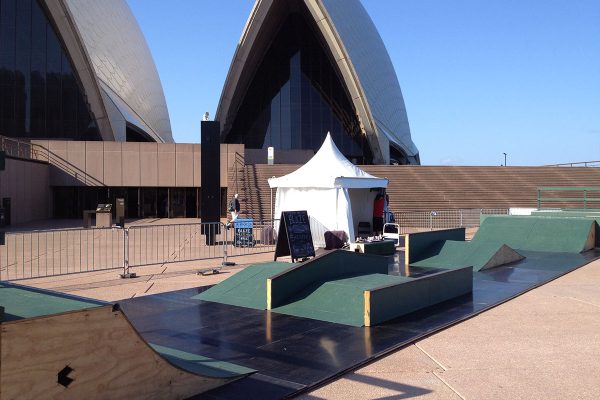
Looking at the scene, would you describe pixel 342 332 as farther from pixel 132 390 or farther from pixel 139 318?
pixel 132 390

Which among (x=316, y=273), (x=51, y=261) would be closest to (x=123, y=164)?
(x=51, y=261)

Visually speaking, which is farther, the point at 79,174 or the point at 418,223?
the point at 79,174

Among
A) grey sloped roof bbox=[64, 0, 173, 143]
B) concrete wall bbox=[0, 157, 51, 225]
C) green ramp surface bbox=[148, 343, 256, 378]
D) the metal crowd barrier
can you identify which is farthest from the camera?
grey sloped roof bbox=[64, 0, 173, 143]

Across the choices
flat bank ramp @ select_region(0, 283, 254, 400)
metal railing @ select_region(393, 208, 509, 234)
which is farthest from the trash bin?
flat bank ramp @ select_region(0, 283, 254, 400)

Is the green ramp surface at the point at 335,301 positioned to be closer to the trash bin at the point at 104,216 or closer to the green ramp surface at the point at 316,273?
the green ramp surface at the point at 316,273

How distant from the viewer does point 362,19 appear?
175 ft

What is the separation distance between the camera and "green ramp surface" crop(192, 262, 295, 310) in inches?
341

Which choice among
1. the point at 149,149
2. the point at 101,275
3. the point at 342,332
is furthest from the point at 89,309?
the point at 149,149

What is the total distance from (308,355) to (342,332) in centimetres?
109

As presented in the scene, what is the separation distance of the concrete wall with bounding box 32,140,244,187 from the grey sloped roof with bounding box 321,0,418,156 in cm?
1802

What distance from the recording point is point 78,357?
386 centimetres

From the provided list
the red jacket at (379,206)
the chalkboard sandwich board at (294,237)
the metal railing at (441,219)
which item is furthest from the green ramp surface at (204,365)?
the metal railing at (441,219)

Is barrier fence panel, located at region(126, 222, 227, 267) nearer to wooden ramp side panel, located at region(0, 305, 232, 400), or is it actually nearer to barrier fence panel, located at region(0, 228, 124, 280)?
barrier fence panel, located at region(0, 228, 124, 280)

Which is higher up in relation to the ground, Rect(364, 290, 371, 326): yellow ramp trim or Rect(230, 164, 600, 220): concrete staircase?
Rect(230, 164, 600, 220): concrete staircase
